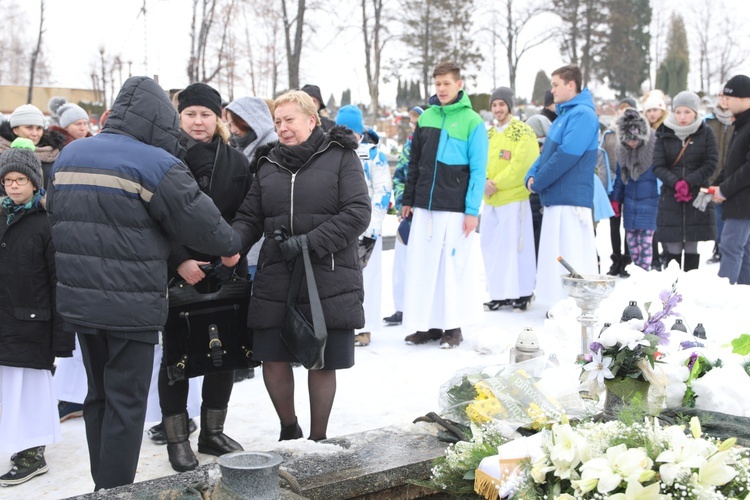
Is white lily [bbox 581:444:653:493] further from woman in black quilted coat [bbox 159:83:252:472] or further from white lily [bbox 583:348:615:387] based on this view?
woman in black quilted coat [bbox 159:83:252:472]

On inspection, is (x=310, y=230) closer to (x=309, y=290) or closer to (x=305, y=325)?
Result: (x=309, y=290)

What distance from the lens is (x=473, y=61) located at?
123ft

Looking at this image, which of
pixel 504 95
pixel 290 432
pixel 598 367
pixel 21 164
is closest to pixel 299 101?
pixel 21 164

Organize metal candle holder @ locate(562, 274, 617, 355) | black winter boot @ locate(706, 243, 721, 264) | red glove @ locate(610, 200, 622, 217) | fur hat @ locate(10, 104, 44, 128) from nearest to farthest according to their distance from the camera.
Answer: metal candle holder @ locate(562, 274, 617, 355) → fur hat @ locate(10, 104, 44, 128) → red glove @ locate(610, 200, 622, 217) → black winter boot @ locate(706, 243, 721, 264)

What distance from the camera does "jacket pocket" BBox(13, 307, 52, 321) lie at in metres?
4.02

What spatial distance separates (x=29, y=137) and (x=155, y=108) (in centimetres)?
338

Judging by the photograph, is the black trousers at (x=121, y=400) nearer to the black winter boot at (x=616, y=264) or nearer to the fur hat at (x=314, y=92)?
the fur hat at (x=314, y=92)

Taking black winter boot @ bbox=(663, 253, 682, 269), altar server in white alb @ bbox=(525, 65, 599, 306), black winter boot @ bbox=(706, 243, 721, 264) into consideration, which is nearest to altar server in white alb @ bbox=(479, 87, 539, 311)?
altar server in white alb @ bbox=(525, 65, 599, 306)

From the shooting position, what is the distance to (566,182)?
7141 millimetres

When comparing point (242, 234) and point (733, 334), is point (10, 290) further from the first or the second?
point (733, 334)

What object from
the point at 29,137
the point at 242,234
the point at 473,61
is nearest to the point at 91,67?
the point at 473,61

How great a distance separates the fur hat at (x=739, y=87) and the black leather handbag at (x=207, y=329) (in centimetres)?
517

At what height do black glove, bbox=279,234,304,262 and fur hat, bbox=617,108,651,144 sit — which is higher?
fur hat, bbox=617,108,651,144

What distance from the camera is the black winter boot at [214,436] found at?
4.21 meters
